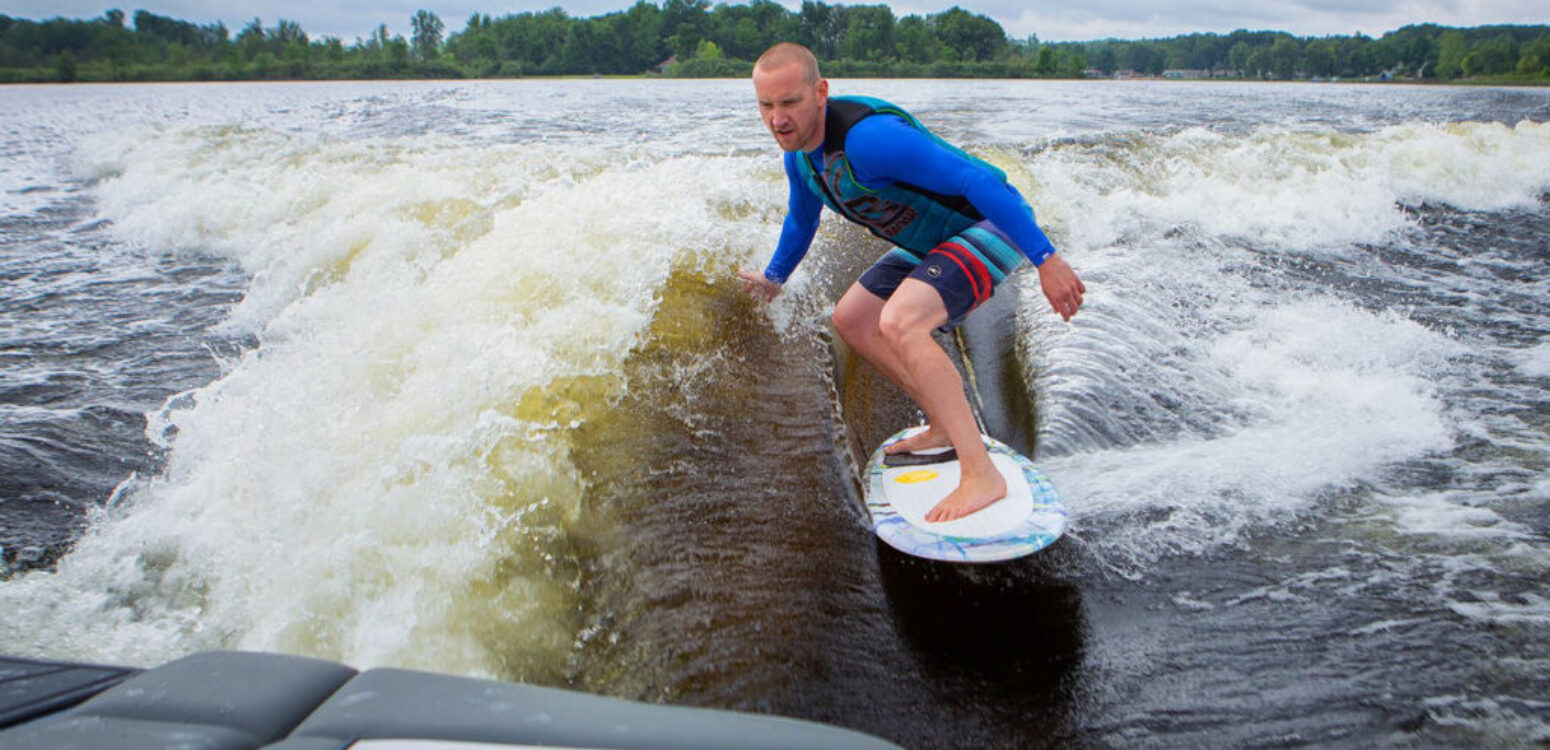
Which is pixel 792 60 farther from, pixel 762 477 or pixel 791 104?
pixel 762 477

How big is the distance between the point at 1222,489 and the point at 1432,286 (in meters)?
4.88

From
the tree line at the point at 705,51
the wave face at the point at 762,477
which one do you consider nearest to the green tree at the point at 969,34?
the tree line at the point at 705,51

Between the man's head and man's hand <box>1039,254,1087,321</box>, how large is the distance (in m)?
0.95

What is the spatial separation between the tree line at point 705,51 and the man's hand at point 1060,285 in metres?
58.5

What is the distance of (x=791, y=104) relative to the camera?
305 cm

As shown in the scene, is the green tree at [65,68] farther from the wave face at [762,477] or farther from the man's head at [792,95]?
the man's head at [792,95]

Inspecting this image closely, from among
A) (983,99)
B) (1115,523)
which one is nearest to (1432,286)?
(1115,523)

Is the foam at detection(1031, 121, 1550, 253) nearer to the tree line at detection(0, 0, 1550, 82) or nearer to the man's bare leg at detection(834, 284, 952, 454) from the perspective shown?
the man's bare leg at detection(834, 284, 952, 454)

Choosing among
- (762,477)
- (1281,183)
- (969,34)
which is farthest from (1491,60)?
(762,477)

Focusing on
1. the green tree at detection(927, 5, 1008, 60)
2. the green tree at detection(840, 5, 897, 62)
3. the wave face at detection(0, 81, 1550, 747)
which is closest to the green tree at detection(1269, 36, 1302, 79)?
the green tree at detection(927, 5, 1008, 60)

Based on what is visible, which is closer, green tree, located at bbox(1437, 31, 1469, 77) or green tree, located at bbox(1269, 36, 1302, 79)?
green tree, located at bbox(1437, 31, 1469, 77)

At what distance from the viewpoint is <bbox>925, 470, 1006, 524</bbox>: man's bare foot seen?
295 cm

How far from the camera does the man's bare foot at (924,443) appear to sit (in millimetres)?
3482

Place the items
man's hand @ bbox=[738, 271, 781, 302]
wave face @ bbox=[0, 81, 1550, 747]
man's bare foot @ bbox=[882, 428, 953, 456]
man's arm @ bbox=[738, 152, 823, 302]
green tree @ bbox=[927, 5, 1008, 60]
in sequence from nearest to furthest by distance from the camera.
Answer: wave face @ bbox=[0, 81, 1550, 747]
man's bare foot @ bbox=[882, 428, 953, 456]
man's arm @ bbox=[738, 152, 823, 302]
man's hand @ bbox=[738, 271, 781, 302]
green tree @ bbox=[927, 5, 1008, 60]
